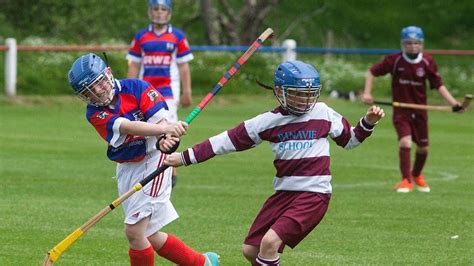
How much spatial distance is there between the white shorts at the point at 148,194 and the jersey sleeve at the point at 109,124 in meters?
0.23

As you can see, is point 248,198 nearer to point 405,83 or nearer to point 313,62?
point 405,83

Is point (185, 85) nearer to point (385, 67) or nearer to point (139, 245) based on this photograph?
point (385, 67)

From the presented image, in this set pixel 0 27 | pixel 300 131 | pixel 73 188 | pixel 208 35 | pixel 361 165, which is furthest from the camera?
pixel 0 27

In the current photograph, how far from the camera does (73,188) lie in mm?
12797

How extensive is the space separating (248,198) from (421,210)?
1766 millimetres

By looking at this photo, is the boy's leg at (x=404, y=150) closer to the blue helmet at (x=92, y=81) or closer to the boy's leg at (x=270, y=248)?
the boy's leg at (x=270, y=248)

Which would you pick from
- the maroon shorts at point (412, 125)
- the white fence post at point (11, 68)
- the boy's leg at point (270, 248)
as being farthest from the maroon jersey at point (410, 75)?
the white fence post at point (11, 68)

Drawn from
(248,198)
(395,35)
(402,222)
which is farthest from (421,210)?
(395,35)

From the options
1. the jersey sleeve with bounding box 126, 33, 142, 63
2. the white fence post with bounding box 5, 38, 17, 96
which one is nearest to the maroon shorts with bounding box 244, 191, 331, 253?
the jersey sleeve with bounding box 126, 33, 142, 63

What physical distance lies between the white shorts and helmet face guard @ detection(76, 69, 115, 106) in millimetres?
485

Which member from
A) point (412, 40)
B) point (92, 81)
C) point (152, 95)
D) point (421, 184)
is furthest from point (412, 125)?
point (92, 81)

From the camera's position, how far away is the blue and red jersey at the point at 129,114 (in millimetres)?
7773

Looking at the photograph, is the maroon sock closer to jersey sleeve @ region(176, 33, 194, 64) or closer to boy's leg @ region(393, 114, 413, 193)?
boy's leg @ region(393, 114, 413, 193)

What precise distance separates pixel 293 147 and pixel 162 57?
241 inches
